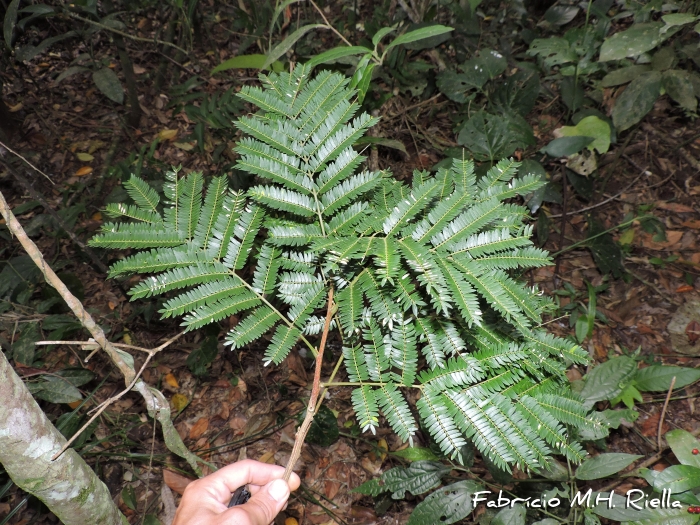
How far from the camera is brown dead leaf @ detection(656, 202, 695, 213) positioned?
3.88 meters

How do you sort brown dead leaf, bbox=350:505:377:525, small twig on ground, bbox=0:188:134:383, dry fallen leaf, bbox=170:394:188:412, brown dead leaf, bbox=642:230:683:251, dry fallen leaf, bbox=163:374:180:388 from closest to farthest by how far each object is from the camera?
1. small twig on ground, bbox=0:188:134:383
2. brown dead leaf, bbox=350:505:377:525
3. dry fallen leaf, bbox=170:394:188:412
4. dry fallen leaf, bbox=163:374:180:388
5. brown dead leaf, bbox=642:230:683:251

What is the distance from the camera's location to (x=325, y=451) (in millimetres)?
3018

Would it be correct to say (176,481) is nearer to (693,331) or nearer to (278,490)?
(278,490)

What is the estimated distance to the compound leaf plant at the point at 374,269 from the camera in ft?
4.64

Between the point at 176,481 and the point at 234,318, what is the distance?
1068 millimetres

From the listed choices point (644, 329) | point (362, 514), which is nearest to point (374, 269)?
point (362, 514)

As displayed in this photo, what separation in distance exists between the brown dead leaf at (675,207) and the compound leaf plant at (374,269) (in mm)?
2858

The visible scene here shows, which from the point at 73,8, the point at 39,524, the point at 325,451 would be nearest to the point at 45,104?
the point at 73,8

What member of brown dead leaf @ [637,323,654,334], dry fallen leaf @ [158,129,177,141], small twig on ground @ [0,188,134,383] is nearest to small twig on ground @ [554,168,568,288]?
brown dead leaf @ [637,323,654,334]

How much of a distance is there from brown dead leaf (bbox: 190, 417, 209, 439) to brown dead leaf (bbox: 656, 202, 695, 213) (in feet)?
12.6

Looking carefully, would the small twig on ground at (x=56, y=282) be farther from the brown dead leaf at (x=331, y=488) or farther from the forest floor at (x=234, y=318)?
the brown dead leaf at (x=331, y=488)

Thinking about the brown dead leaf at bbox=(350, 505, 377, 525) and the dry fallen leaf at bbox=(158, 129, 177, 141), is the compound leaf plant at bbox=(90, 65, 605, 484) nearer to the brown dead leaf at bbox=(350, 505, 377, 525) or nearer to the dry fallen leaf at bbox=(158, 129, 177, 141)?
the brown dead leaf at bbox=(350, 505, 377, 525)

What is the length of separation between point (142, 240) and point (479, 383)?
123 centimetres

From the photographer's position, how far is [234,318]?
133 inches
